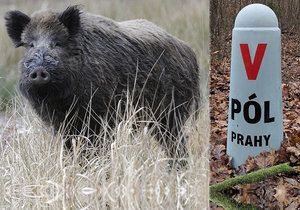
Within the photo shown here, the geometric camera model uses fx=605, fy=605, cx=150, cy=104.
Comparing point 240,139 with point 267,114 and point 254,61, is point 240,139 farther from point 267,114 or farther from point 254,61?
point 254,61

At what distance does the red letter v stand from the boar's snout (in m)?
1.28

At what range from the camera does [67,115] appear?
3.42m

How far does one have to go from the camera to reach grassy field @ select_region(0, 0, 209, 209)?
118 inches

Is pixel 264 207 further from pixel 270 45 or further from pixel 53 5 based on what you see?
pixel 53 5

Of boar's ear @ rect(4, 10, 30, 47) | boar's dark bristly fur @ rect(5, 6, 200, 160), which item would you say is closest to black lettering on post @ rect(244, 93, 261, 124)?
boar's dark bristly fur @ rect(5, 6, 200, 160)

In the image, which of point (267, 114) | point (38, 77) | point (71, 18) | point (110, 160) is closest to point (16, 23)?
point (71, 18)

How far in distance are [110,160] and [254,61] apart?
54.1 inches

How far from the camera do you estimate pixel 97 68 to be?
357cm

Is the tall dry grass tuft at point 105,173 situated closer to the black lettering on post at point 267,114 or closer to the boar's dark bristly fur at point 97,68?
the boar's dark bristly fur at point 97,68

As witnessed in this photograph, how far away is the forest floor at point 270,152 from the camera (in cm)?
251

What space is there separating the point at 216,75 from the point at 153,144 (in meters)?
1.00

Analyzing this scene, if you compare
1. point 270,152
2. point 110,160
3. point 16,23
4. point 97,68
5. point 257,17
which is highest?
point 257,17

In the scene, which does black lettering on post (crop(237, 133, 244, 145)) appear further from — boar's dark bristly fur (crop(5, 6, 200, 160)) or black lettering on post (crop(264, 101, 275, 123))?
boar's dark bristly fur (crop(5, 6, 200, 160))

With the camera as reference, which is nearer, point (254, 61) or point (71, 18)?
point (254, 61)
